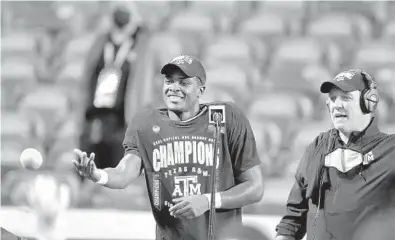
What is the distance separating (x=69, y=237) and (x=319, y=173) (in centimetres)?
200

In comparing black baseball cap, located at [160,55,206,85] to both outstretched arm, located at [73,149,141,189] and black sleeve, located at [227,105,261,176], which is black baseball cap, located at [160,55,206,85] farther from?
outstretched arm, located at [73,149,141,189]

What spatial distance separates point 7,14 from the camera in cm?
452

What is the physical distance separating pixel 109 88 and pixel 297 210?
2006 mm

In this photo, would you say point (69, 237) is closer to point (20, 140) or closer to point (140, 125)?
point (20, 140)

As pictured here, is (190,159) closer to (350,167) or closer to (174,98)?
(174,98)

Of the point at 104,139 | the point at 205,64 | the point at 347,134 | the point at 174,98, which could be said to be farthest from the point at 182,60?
the point at 205,64

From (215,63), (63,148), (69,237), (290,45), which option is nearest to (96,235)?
(69,237)

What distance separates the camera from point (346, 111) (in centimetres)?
193

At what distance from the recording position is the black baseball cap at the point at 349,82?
193cm

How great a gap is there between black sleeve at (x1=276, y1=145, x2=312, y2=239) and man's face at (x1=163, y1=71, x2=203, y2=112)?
387 mm

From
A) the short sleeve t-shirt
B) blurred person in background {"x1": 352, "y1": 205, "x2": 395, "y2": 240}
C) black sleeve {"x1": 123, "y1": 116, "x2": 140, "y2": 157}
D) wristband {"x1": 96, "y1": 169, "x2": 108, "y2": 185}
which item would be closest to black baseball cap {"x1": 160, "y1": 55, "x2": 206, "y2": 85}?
the short sleeve t-shirt

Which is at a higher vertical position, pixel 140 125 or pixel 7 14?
pixel 7 14

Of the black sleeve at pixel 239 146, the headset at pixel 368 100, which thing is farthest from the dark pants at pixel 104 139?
the headset at pixel 368 100

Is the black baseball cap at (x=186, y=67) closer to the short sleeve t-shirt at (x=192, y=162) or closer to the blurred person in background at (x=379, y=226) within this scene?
the short sleeve t-shirt at (x=192, y=162)
